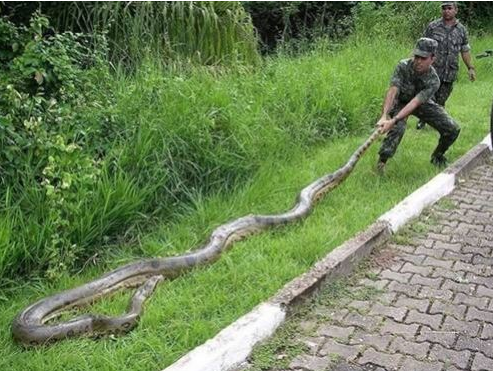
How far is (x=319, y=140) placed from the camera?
7.44 m

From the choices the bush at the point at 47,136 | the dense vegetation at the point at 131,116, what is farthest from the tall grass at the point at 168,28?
the bush at the point at 47,136

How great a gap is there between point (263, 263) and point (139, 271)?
84cm

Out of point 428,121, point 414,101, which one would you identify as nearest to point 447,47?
point 428,121

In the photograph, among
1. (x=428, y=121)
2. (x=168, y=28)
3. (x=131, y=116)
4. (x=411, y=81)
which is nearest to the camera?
(x=131, y=116)

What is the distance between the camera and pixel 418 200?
18.0 feet

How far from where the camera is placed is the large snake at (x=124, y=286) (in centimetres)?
344

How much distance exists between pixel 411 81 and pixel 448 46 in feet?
7.29

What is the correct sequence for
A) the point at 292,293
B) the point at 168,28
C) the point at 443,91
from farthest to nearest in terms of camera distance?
the point at 443,91
the point at 168,28
the point at 292,293

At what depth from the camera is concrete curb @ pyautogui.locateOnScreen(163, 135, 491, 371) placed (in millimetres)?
3203

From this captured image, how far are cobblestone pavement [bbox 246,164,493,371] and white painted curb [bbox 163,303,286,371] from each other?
121mm

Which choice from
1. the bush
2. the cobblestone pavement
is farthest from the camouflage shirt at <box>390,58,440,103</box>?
the bush

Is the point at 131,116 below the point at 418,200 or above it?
above

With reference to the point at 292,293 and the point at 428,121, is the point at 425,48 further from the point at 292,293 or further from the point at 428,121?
the point at 292,293

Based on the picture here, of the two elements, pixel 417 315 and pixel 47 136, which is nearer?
pixel 417 315
